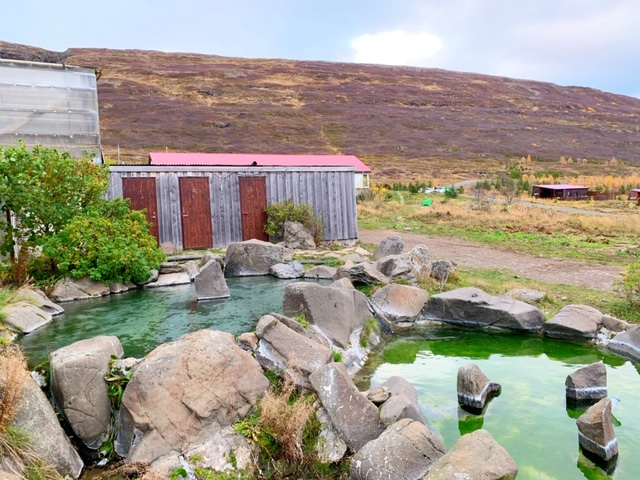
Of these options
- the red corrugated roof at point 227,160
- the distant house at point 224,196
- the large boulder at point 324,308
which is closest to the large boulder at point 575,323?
the large boulder at point 324,308

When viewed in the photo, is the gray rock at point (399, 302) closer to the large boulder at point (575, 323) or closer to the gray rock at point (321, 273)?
the gray rock at point (321, 273)

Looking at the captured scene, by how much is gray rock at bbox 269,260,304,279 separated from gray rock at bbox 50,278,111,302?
12.7 ft

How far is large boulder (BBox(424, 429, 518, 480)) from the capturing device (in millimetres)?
4566

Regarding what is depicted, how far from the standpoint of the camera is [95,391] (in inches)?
236

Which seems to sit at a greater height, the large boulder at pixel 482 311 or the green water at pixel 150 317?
the green water at pixel 150 317

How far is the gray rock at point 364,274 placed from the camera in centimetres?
1198

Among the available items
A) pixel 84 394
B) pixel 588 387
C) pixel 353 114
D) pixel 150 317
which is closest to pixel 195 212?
pixel 150 317

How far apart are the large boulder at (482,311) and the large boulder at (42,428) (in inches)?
278

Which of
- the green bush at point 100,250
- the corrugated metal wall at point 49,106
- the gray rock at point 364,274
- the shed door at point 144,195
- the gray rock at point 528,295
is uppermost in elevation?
the corrugated metal wall at point 49,106

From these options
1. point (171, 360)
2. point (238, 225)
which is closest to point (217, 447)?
point (171, 360)

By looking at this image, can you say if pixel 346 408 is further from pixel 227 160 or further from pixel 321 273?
pixel 227 160

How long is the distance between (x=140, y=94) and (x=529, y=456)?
72.8 metres

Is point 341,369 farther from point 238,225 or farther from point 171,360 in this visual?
point 238,225

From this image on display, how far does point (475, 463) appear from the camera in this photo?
466 centimetres
